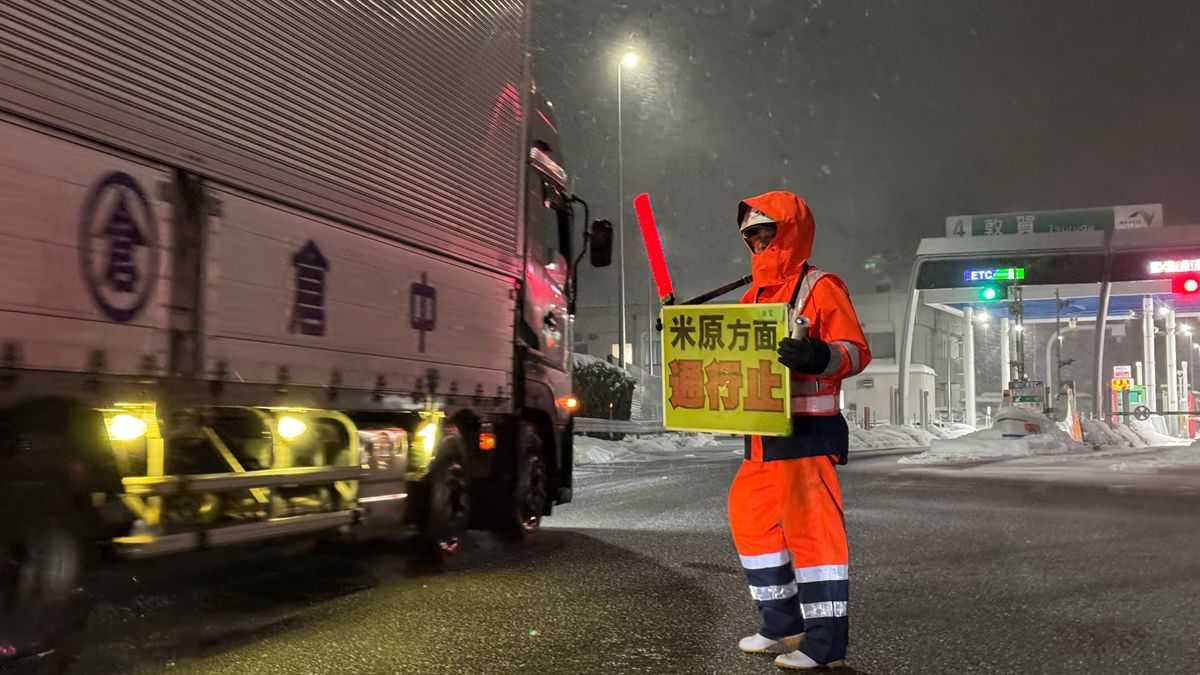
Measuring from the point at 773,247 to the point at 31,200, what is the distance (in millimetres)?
2786

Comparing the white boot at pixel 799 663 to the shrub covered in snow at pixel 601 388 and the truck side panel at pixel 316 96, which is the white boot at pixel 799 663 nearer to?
the truck side panel at pixel 316 96

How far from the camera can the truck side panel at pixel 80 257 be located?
143 inches

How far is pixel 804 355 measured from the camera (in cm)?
Result: 375

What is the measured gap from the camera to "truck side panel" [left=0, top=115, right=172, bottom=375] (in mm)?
3643

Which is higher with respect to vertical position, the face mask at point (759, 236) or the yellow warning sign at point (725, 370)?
the face mask at point (759, 236)

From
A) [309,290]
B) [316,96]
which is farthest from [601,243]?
[309,290]

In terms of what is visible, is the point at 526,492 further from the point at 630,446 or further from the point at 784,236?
the point at 630,446

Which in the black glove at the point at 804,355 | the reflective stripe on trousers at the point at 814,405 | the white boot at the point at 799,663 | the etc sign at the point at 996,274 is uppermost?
the etc sign at the point at 996,274

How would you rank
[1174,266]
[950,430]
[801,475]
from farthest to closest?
[950,430], [1174,266], [801,475]

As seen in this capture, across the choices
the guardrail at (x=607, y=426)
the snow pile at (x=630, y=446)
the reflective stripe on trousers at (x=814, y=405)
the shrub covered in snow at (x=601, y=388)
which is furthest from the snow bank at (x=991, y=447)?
the reflective stripe on trousers at (x=814, y=405)

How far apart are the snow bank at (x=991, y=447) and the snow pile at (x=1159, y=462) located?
2.69 meters

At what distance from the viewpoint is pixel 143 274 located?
4270 mm

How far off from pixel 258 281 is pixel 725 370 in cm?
231

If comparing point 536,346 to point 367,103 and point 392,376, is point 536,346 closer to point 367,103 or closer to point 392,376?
point 392,376
